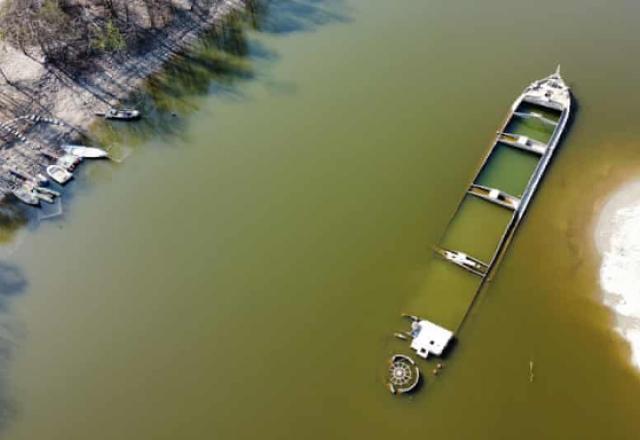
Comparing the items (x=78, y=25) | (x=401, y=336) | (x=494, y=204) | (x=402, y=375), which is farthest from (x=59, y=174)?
(x=494, y=204)

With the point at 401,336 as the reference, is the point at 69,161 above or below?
below

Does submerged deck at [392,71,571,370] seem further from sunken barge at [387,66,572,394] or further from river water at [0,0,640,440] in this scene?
river water at [0,0,640,440]

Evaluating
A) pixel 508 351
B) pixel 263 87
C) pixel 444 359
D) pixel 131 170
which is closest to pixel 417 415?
pixel 444 359

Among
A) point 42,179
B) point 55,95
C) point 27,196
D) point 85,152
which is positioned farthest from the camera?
point 55,95

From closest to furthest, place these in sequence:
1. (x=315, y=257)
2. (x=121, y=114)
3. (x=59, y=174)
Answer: (x=315, y=257)
(x=59, y=174)
(x=121, y=114)

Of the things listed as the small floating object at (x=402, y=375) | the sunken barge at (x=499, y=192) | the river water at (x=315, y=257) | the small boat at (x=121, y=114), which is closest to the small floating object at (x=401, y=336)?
the sunken barge at (x=499, y=192)

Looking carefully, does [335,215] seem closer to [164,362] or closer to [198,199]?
[198,199]

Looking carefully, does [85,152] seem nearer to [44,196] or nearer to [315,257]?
[44,196]
